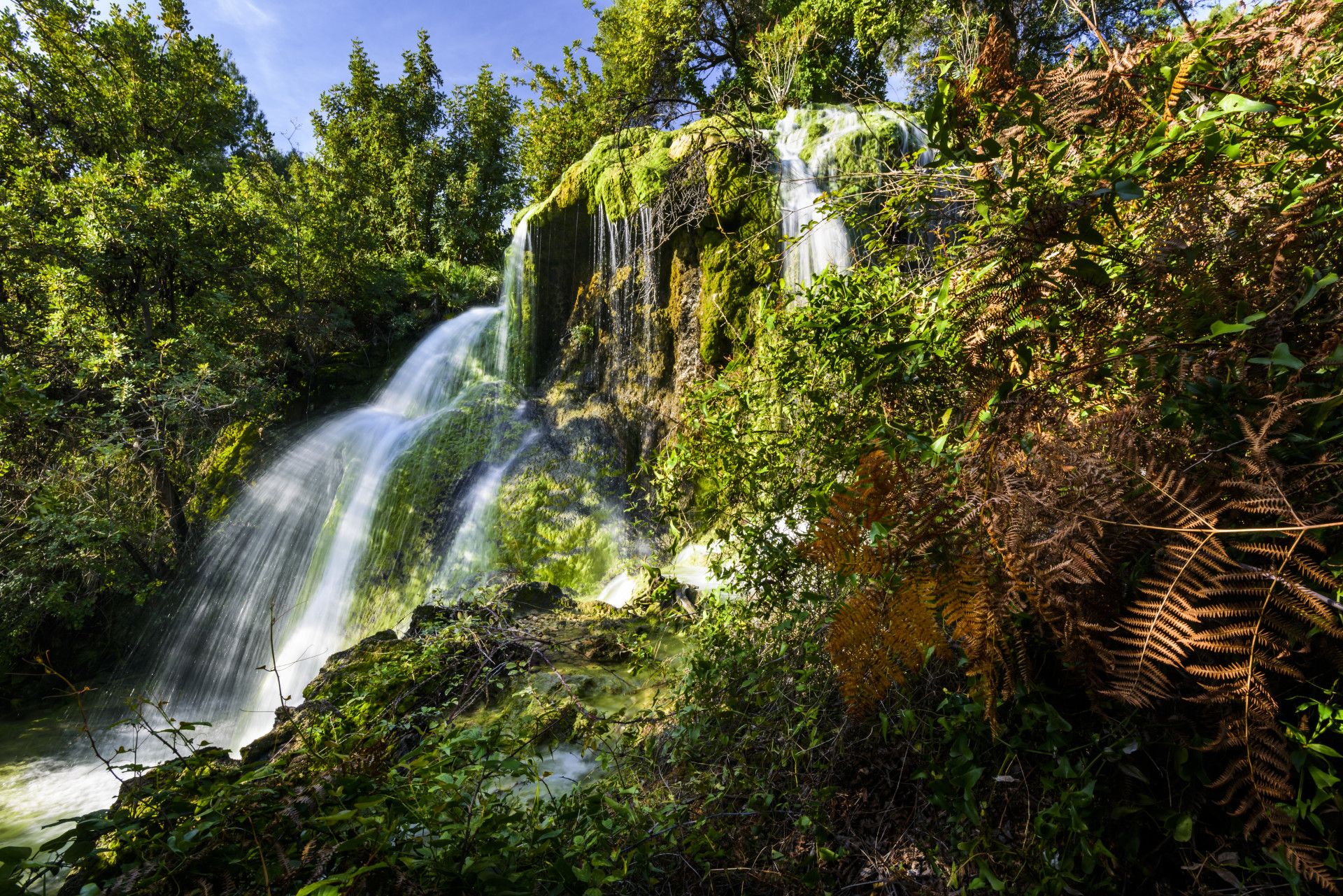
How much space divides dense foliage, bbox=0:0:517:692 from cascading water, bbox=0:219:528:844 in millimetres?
973

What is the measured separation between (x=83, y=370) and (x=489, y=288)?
972cm

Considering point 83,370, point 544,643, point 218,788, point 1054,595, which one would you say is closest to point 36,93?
point 83,370

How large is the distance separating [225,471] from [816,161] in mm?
12771

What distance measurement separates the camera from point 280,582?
9.16m

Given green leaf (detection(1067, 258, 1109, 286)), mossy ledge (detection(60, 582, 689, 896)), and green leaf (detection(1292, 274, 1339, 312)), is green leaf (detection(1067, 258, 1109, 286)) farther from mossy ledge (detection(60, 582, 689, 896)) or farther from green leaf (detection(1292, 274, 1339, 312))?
mossy ledge (detection(60, 582, 689, 896))

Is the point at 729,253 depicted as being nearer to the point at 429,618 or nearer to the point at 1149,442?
Result: the point at 429,618

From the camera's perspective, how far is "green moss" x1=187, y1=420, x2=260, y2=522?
10.5 meters

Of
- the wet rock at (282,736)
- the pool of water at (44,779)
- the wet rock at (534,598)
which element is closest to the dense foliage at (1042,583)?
the wet rock at (282,736)

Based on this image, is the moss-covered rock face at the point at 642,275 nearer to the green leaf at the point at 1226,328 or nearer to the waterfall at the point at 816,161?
the waterfall at the point at 816,161

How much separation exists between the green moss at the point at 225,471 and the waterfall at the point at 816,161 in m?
10.8

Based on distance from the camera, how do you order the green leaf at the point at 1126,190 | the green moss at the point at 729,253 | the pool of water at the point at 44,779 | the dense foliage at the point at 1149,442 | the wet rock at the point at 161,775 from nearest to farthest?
the green leaf at the point at 1126,190, the dense foliage at the point at 1149,442, the wet rock at the point at 161,775, the pool of water at the point at 44,779, the green moss at the point at 729,253

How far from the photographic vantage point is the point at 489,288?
1599 cm

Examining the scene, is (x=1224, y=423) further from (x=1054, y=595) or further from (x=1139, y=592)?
(x=1054, y=595)

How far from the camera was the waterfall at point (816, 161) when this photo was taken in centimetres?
764
